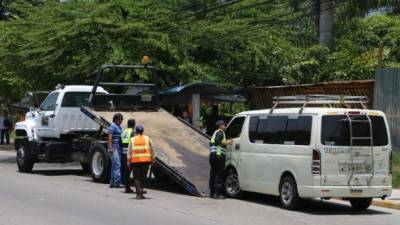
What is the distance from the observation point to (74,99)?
65.3 ft

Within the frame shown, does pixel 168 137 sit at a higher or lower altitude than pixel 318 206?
higher

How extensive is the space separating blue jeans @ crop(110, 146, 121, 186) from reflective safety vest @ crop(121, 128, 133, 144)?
36 centimetres

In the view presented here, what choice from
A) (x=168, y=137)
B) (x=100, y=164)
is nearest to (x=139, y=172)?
(x=168, y=137)

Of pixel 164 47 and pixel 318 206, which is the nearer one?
pixel 318 206

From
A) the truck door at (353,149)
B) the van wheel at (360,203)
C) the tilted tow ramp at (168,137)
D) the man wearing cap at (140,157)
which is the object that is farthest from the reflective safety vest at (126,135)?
the van wheel at (360,203)

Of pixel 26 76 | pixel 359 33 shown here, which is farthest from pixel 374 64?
pixel 359 33

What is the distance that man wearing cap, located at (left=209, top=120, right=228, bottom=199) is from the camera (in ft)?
47.8

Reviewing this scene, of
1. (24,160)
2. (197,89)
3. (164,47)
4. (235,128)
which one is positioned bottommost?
(24,160)

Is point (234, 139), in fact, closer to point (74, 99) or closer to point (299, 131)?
point (299, 131)

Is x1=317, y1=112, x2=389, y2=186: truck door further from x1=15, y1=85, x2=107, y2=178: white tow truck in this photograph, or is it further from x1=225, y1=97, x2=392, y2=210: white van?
x1=15, y1=85, x2=107, y2=178: white tow truck

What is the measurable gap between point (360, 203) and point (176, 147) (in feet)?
16.6

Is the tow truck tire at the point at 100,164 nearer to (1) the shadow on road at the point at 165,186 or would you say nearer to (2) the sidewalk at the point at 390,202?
(1) the shadow on road at the point at 165,186

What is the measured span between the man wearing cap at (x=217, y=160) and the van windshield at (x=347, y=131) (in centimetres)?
285

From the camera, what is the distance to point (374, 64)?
25078 mm
